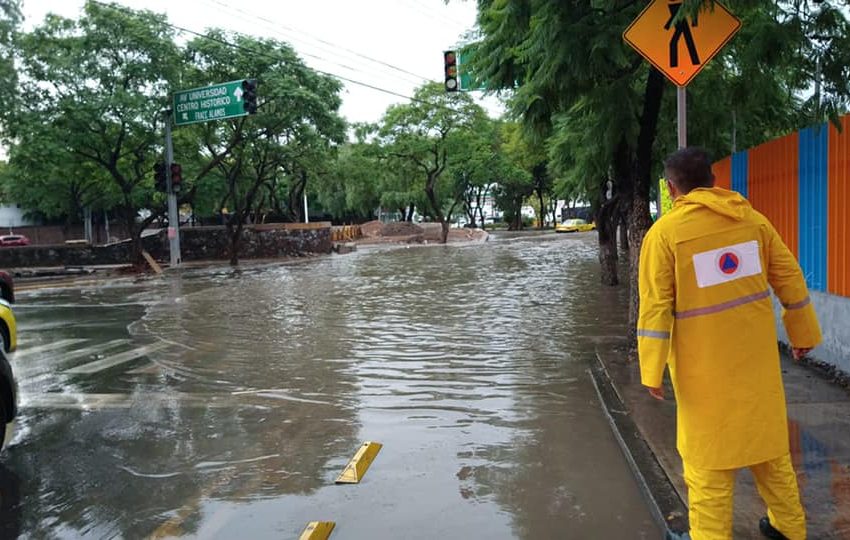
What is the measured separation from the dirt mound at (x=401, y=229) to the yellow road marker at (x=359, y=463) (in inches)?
1794

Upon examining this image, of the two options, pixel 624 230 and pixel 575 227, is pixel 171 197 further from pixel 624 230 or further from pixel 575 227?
pixel 575 227

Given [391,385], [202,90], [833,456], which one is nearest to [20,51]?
[202,90]

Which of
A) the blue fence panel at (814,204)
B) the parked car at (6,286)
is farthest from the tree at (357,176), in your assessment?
the blue fence panel at (814,204)

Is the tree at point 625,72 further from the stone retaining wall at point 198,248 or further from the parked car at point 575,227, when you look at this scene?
the parked car at point 575,227

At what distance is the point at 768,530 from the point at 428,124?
127ft

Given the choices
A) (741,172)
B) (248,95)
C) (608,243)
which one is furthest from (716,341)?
(248,95)

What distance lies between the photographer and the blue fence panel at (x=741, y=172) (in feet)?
28.4

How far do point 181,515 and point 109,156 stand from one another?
78.8 ft

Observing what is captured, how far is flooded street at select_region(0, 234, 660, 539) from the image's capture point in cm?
432


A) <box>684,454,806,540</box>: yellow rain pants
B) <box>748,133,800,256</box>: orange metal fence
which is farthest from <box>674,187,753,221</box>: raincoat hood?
<box>748,133,800,256</box>: orange metal fence

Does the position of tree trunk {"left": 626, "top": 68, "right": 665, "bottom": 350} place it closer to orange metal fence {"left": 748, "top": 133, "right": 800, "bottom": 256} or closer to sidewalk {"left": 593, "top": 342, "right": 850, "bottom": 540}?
sidewalk {"left": 593, "top": 342, "right": 850, "bottom": 540}

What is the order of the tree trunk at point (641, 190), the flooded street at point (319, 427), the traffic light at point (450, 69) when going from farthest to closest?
the traffic light at point (450, 69) → the tree trunk at point (641, 190) → the flooded street at point (319, 427)

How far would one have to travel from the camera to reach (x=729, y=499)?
3.18 meters

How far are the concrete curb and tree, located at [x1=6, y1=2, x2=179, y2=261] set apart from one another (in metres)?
21.5
